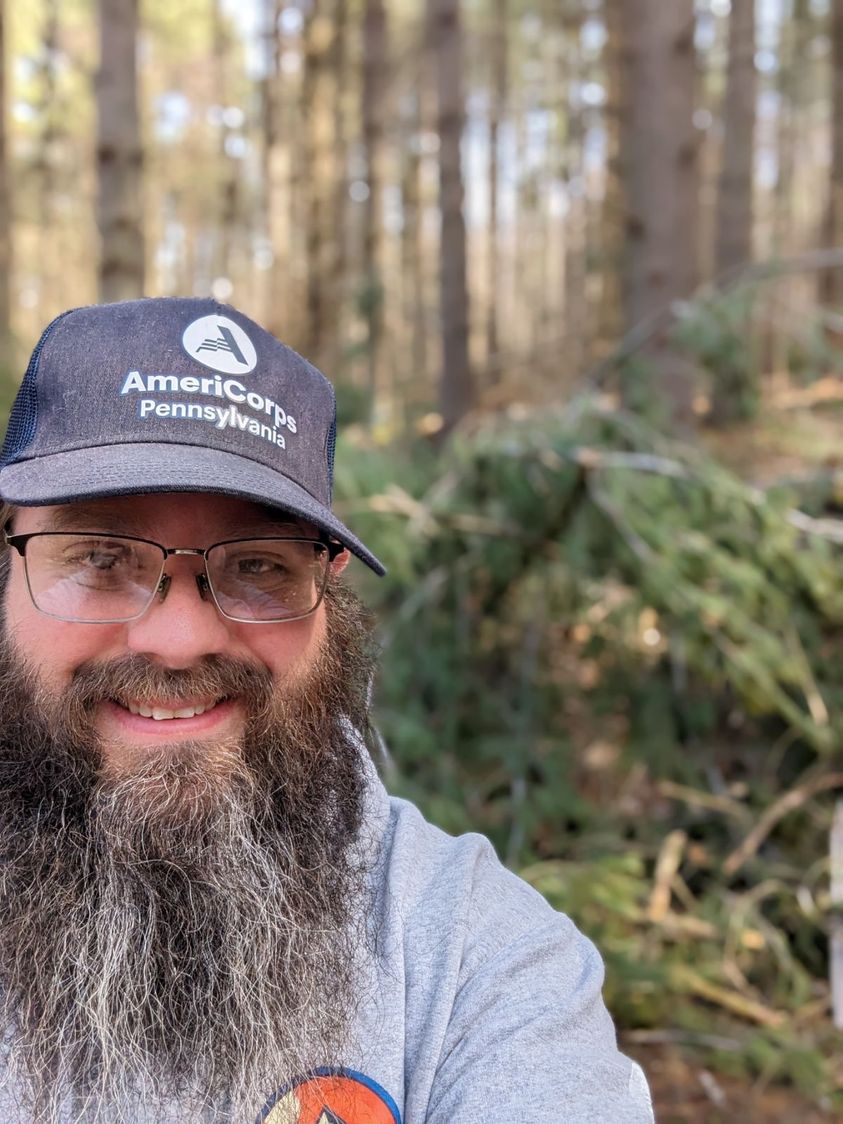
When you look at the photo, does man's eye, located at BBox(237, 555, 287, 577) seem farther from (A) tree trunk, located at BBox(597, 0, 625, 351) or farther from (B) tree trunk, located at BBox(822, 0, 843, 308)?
(B) tree trunk, located at BBox(822, 0, 843, 308)

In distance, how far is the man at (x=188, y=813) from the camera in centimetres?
160

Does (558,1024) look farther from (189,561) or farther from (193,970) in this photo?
(189,561)

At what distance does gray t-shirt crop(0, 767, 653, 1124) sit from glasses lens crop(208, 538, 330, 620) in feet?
1.52

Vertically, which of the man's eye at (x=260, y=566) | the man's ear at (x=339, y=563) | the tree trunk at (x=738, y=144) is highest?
the man's eye at (x=260, y=566)

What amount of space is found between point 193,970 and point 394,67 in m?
24.6

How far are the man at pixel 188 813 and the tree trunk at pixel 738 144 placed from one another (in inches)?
506

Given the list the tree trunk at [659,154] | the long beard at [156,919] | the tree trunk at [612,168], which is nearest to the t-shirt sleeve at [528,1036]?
the long beard at [156,919]

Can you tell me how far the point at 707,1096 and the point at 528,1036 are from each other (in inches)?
105

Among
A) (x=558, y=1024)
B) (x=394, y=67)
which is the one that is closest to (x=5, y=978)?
(x=558, y=1024)

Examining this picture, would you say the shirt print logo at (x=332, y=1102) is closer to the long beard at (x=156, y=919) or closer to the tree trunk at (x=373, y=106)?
the long beard at (x=156, y=919)

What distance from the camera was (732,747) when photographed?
4.72 m

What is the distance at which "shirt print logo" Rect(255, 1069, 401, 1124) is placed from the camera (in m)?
1.54

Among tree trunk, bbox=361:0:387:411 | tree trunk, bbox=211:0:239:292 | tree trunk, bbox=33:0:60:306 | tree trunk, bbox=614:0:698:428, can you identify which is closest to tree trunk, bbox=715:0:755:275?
tree trunk, bbox=361:0:387:411

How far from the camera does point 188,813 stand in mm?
1689
